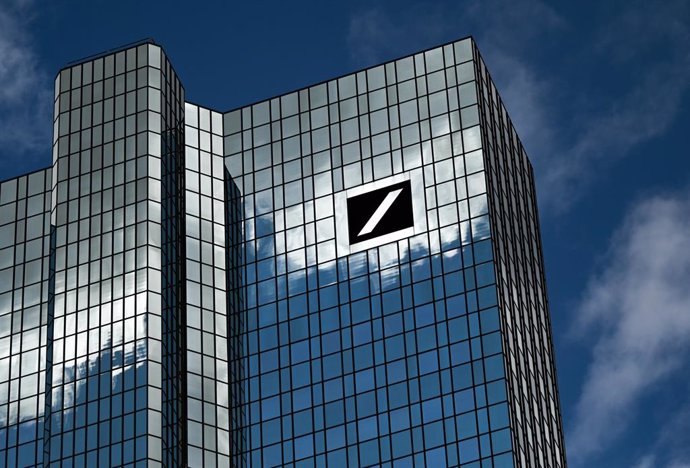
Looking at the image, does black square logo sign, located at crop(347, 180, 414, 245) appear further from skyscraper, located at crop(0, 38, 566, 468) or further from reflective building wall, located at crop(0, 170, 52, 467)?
reflective building wall, located at crop(0, 170, 52, 467)

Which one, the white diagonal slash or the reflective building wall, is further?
the reflective building wall

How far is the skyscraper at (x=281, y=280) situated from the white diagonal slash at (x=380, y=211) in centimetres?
20

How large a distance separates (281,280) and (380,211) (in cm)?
969

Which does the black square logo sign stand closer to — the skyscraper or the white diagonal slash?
the white diagonal slash

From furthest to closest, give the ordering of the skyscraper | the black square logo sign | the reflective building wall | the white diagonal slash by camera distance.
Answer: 1. the reflective building wall
2. the white diagonal slash
3. the black square logo sign
4. the skyscraper

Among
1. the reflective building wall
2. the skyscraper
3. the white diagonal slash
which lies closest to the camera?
the skyscraper

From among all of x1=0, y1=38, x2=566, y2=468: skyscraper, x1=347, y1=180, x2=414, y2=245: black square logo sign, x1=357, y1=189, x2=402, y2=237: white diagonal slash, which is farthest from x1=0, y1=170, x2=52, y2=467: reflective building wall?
x1=357, y1=189, x2=402, y2=237: white diagonal slash

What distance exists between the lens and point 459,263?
137125mm

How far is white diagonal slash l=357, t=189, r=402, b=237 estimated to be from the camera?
5610 inches

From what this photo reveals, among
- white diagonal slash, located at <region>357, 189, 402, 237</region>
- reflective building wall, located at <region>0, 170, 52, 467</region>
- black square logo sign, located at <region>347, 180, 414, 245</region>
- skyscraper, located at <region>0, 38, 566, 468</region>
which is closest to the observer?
skyscraper, located at <region>0, 38, 566, 468</region>

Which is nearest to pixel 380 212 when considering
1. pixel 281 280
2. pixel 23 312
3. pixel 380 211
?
pixel 380 211

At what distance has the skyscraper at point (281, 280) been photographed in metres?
134

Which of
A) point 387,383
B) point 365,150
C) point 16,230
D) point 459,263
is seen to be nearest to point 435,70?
point 365,150

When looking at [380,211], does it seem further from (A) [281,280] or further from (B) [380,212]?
(A) [281,280]
